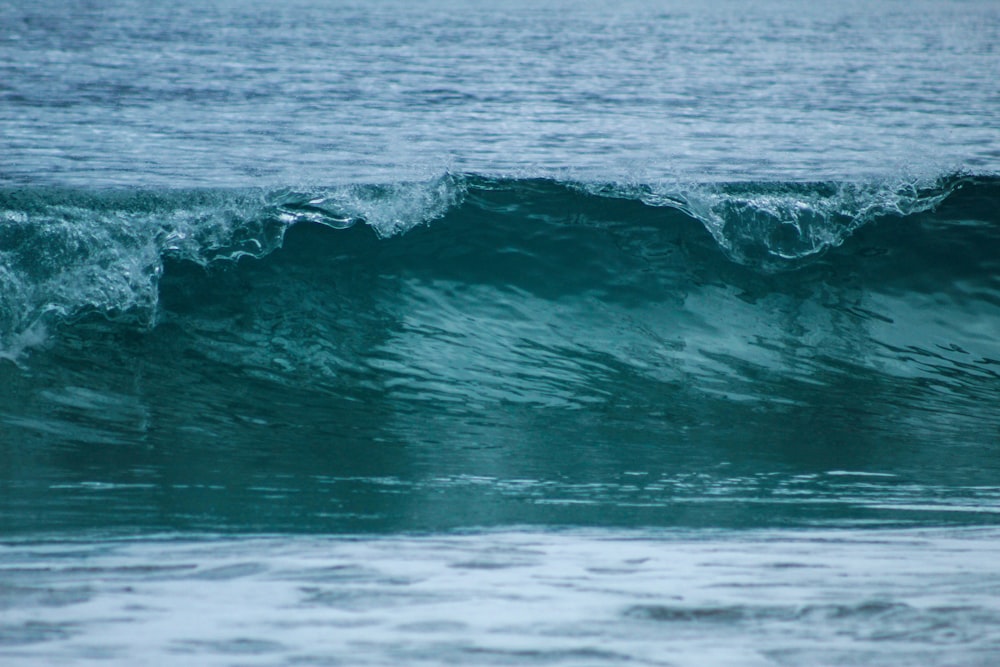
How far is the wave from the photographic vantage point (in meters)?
5.65

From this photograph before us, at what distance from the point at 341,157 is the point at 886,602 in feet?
21.7

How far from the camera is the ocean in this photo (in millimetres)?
2525

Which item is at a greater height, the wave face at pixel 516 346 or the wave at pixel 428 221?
the wave at pixel 428 221

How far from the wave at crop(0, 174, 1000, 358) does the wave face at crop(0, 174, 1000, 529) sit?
21 millimetres

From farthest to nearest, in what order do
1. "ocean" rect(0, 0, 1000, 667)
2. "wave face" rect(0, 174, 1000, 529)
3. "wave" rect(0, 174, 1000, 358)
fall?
"wave" rect(0, 174, 1000, 358)
"wave face" rect(0, 174, 1000, 529)
"ocean" rect(0, 0, 1000, 667)

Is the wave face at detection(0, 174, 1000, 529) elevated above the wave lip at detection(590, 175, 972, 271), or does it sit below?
below

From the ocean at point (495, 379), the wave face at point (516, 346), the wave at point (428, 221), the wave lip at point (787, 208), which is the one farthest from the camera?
the wave lip at point (787, 208)

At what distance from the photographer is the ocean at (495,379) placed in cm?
253

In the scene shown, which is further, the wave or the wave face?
the wave

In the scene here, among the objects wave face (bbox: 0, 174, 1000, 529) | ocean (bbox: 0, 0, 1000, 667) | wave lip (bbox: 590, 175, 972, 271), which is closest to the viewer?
ocean (bbox: 0, 0, 1000, 667)

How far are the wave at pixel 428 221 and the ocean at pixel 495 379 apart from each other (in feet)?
0.09

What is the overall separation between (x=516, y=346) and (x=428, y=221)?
1505mm

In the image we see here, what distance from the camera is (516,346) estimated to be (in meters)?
5.77

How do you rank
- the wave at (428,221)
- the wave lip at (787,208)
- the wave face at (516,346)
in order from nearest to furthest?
the wave face at (516,346), the wave at (428,221), the wave lip at (787,208)
